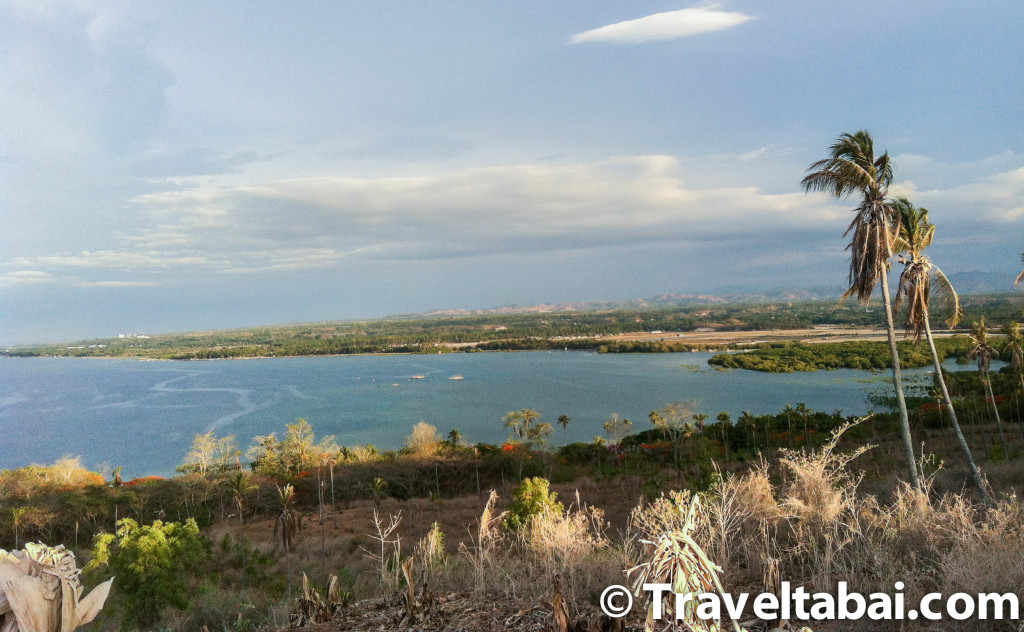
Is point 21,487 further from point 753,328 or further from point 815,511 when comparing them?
point 753,328

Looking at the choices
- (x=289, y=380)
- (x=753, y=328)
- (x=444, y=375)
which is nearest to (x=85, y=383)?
(x=289, y=380)

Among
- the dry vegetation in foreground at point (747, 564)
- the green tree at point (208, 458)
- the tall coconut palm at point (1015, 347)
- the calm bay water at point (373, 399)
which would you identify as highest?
the dry vegetation in foreground at point (747, 564)

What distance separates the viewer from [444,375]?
94.8 m

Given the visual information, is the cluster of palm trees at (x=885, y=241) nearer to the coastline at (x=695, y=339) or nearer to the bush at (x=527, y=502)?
the bush at (x=527, y=502)

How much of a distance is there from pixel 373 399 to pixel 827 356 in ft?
217

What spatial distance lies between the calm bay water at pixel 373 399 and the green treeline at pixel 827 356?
8.85 feet

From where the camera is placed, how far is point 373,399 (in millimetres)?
75688

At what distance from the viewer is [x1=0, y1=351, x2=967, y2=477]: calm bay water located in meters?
55.9

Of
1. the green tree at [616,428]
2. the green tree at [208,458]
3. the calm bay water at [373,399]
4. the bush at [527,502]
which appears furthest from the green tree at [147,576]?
the calm bay water at [373,399]

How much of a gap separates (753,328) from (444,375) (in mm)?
79977

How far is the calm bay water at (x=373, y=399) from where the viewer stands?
5591 centimetres

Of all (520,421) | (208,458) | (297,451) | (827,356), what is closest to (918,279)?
(297,451)

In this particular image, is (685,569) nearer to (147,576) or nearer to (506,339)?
(147,576)

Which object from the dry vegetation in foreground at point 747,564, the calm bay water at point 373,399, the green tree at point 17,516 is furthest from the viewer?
the calm bay water at point 373,399
